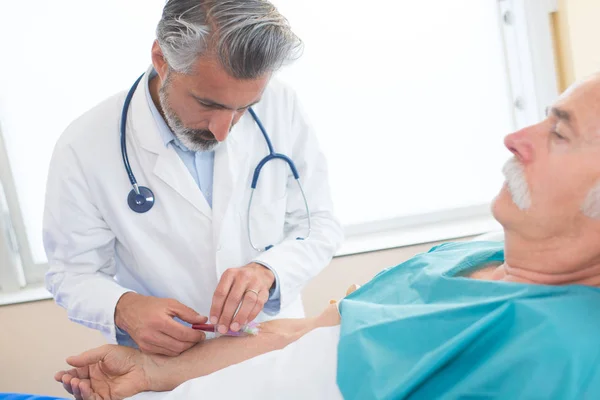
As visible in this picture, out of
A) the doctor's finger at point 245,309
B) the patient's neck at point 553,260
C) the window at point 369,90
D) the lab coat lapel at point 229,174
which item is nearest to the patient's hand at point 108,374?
the doctor's finger at point 245,309

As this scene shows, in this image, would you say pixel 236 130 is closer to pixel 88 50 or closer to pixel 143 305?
pixel 143 305

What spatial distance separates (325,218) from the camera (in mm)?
1718

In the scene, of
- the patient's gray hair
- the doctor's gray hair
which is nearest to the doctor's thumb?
the doctor's gray hair

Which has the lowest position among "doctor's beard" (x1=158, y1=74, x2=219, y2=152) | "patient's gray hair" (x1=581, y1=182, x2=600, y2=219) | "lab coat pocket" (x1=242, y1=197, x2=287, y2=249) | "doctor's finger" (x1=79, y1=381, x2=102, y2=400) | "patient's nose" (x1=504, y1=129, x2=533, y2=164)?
"doctor's finger" (x1=79, y1=381, x2=102, y2=400)

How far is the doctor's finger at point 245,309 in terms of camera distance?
131 centimetres

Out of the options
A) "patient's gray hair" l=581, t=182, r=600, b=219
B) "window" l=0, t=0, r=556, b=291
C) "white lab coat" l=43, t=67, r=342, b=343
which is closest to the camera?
"patient's gray hair" l=581, t=182, r=600, b=219

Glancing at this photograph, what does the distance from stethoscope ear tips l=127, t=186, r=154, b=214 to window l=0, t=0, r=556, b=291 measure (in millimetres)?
1034

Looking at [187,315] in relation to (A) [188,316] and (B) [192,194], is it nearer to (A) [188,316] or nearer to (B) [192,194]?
(A) [188,316]

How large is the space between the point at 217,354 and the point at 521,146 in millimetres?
766

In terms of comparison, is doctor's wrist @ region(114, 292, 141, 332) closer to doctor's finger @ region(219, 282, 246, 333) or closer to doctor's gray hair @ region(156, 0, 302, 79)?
doctor's finger @ region(219, 282, 246, 333)

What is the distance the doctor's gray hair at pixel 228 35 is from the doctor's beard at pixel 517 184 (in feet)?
1.71

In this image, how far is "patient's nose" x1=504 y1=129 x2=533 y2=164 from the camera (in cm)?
116

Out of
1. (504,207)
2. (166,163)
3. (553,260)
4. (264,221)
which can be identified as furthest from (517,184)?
(166,163)

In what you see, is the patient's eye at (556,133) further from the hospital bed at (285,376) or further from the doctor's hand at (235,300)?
the doctor's hand at (235,300)
